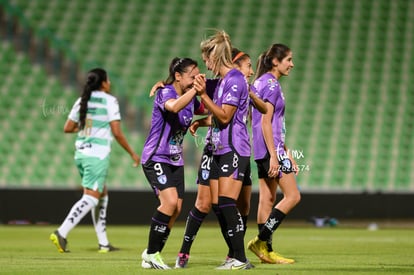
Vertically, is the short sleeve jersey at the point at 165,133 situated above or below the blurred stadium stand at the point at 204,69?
below

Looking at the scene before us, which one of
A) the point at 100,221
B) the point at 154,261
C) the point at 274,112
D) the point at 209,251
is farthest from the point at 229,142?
the point at 100,221

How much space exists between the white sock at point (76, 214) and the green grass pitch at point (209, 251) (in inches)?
10.3

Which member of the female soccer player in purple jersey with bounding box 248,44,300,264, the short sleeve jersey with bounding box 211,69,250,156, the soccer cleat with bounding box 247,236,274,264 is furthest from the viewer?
the soccer cleat with bounding box 247,236,274,264

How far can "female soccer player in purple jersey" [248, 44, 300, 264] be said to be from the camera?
784 centimetres

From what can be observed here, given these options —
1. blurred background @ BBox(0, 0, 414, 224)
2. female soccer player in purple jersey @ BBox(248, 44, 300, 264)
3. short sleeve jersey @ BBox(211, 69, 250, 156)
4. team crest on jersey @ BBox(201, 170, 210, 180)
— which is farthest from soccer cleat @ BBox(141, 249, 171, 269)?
blurred background @ BBox(0, 0, 414, 224)

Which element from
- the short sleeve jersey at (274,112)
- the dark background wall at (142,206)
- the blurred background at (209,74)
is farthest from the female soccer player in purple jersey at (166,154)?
the blurred background at (209,74)

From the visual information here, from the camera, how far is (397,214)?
1595cm

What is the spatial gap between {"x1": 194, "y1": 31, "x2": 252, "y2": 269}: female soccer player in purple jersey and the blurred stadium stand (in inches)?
354

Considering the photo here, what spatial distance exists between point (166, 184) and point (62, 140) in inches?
447

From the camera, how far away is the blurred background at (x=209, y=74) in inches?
713

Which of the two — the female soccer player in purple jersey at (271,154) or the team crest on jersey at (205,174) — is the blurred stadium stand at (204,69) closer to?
the female soccer player in purple jersey at (271,154)

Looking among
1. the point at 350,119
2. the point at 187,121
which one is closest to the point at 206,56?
the point at 187,121

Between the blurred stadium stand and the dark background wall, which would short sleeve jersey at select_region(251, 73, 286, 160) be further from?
the blurred stadium stand

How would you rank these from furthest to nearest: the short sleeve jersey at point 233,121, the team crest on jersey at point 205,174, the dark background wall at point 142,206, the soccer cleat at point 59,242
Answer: the dark background wall at point 142,206, the soccer cleat at point 59,242, the team crest on jersey at point 205,174, the short sleeve jersey at point 233,121
